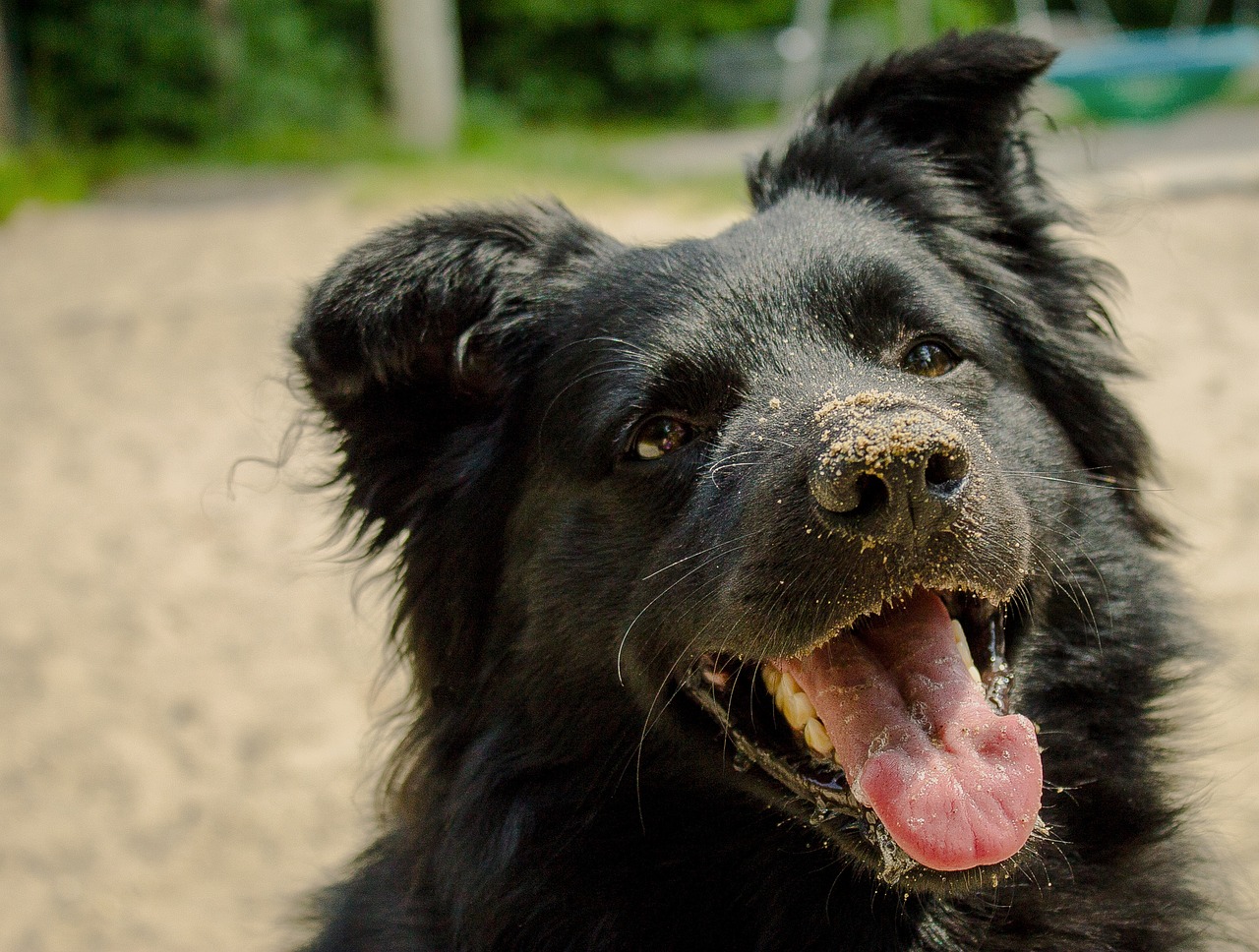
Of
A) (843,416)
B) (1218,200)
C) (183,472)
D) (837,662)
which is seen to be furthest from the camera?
(1218,200)

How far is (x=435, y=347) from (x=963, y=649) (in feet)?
4.15

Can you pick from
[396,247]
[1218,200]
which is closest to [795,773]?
[396,247]

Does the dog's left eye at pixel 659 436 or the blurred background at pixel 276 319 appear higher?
the dog's left eye at pixel 659 436

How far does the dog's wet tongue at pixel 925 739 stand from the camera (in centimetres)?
220

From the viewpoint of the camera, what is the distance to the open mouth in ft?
7.23

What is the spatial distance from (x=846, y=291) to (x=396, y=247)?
0.92 meters

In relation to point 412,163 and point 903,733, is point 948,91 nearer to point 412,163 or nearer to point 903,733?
point 903,733

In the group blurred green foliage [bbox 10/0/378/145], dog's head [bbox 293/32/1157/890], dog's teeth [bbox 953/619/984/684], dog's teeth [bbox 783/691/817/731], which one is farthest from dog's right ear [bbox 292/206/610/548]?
blurred green foliage [bbox 10/0/378/145]

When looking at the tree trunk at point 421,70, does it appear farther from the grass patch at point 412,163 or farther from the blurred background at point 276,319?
the grass patch at point 412,163

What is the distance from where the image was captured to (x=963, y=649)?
2.49 meters

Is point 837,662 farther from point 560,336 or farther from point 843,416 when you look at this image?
point 560,336

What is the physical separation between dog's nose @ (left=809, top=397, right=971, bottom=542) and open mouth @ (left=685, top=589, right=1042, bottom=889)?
0.64ft

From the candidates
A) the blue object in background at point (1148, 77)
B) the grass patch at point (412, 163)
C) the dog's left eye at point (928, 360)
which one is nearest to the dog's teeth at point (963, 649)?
the dog's left eye at point (928, 360)

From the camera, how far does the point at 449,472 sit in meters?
2.85
